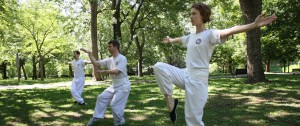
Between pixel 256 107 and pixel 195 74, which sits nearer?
pixel 195 74

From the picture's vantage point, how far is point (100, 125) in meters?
8.83

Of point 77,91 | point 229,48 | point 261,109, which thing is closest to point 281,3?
point 261,109

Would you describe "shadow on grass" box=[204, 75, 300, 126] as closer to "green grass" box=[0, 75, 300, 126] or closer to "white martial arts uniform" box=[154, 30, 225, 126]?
"green grass" box=[0, 75, 300, 126]

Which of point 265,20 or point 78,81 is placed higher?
point 265,20

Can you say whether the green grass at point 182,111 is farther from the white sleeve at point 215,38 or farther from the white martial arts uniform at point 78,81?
the white sleeve at point 215,38

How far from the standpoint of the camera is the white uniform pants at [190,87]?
5.21 m

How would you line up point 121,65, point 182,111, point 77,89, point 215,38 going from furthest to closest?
point 77,89 → point 182,111 → point 121,65 → point 215,38

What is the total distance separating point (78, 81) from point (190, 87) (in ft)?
28.7

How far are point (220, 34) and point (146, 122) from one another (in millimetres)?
4835

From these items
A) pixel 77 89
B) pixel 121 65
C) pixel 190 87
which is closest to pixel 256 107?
pixel 121 65

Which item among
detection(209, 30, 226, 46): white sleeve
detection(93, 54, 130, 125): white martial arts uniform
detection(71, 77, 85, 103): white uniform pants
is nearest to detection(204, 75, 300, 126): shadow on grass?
detection(93, 54, 130, 125): white martial arts uniform

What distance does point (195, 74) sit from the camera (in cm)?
520

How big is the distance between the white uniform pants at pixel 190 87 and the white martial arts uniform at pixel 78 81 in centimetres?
797

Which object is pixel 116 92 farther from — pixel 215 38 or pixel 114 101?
pixel 215 38
